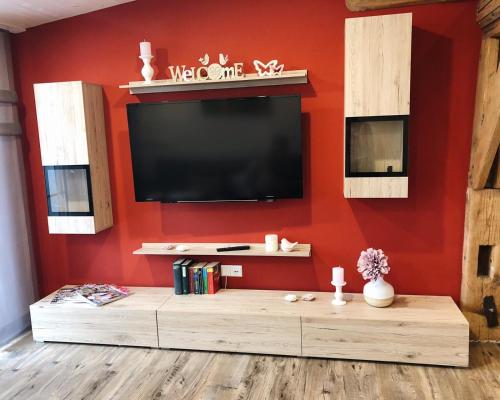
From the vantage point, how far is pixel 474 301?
104 inches

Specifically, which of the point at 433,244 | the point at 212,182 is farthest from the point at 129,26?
the point at 433,244

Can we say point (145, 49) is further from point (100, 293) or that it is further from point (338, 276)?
point (338, 276)

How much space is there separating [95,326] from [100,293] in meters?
0.26

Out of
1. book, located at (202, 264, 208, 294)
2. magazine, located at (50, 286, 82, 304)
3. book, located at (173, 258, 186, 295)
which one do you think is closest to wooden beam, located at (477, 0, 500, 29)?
book, located at (202, 264, 208, 294)

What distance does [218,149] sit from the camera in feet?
9.10

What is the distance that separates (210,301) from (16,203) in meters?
1.71

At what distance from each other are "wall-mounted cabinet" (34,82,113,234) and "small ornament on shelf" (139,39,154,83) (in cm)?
42

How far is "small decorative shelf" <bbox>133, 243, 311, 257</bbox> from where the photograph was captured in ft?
9.18

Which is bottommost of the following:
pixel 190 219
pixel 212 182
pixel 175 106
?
pixel 190 219

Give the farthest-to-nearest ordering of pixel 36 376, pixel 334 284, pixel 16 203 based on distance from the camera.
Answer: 1. pixel 16 203
2. pixel 334 284
3. pixel 36 376

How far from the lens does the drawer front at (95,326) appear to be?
275cm

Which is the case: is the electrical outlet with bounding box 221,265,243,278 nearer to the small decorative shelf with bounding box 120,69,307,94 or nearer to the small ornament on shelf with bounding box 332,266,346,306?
the small ornament on shelf with bounding box 332,266,346,306

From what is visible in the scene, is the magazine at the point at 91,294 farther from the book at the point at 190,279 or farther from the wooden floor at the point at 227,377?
the book at the point at 190,279

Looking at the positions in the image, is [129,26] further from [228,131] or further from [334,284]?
[334,284]
